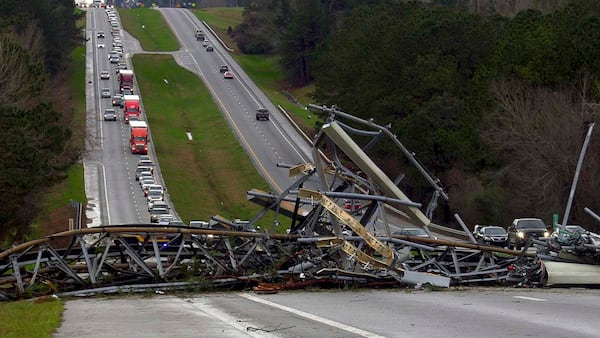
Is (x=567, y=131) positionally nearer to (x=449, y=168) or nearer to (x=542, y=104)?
(x=542, y=104)

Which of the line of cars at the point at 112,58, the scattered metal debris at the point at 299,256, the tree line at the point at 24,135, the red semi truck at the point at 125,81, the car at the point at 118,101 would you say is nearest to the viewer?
the scattered metal debris at the point at 299,256

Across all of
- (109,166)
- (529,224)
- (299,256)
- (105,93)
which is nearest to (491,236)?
(529,224)

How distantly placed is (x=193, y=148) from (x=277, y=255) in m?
86.6

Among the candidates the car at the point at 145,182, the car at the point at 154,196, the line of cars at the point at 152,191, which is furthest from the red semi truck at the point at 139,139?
the car at the point at 154,196

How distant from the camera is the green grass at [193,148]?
89.1 meters

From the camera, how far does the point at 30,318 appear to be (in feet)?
62.8

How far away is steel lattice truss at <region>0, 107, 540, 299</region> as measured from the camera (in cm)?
2581

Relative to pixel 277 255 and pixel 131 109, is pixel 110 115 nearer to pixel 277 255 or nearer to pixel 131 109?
pixel 131 109

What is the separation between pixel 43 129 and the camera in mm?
67500

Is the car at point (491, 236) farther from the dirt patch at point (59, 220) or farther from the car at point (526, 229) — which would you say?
the dirt patch at point (59, 220)

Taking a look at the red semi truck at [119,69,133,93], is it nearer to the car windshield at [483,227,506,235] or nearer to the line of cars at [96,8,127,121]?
the line of cars at [96,8,127,121]

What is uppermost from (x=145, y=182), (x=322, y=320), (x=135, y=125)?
(x=322, y=320)

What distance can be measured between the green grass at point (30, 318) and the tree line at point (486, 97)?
4404cm

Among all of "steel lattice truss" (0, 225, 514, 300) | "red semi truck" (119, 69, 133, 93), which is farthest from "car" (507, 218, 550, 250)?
"red semi truck" (119, 69, 133, 93)
